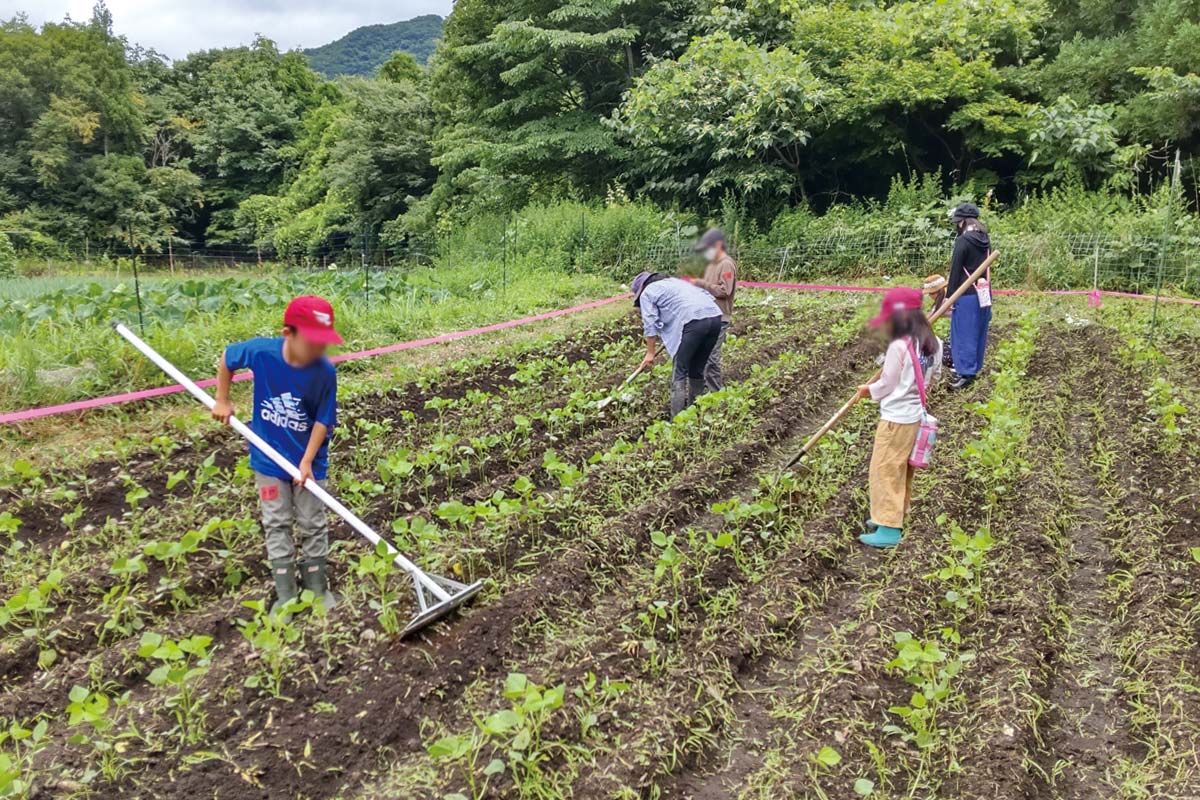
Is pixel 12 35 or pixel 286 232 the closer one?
pixel 286 232

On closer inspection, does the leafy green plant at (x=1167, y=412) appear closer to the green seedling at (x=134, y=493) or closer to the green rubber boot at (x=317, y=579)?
the green rubber boot at (x=317, y=579)

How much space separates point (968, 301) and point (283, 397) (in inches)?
239

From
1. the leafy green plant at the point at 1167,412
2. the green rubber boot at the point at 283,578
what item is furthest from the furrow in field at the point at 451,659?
the leafy green plant at the point at 1167,412

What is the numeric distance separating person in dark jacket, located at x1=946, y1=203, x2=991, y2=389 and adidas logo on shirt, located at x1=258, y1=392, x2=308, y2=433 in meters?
5.91

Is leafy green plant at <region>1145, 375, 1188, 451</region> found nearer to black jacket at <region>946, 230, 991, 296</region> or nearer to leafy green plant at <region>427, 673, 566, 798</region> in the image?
black jacket at <region>946, 230, 991, 296</region>

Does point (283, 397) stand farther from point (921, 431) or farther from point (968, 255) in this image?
point (968, 255)

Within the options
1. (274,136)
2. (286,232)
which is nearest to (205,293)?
(286,232)

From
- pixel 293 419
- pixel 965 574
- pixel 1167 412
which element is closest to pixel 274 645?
pixel 293 419

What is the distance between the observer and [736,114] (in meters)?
16.0

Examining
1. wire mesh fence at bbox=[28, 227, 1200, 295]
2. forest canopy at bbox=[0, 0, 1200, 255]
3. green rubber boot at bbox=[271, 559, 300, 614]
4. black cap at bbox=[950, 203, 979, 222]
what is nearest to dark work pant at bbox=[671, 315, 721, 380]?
black cap at bbox=[950, 203, 979, 222]

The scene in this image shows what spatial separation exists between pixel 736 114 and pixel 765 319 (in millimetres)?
6606

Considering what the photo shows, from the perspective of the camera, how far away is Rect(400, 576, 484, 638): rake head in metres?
3.46

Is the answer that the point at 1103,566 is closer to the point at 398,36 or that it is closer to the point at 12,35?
the point at 12,35

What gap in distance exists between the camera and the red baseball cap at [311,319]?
332 centimetres
